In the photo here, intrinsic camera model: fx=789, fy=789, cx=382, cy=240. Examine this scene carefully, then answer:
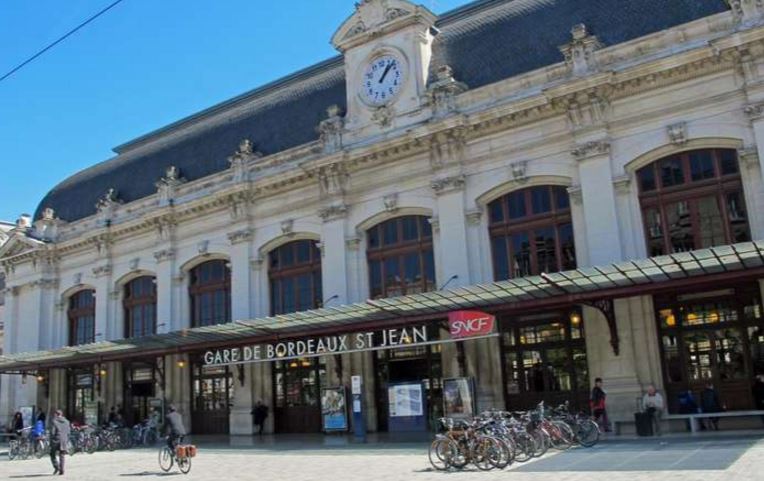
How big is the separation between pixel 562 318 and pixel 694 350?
4073 mm

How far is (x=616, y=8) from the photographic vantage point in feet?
87.1

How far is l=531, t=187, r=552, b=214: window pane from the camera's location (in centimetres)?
2617

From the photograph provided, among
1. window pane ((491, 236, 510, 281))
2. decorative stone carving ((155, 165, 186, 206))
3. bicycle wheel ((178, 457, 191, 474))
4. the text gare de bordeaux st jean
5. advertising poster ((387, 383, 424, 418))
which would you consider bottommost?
bicycle wheel ((178, 457, 191, 474))

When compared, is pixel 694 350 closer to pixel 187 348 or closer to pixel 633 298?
pixel 633 298

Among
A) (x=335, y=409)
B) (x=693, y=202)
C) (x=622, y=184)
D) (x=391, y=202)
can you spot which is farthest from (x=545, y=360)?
(x=391, y=202)

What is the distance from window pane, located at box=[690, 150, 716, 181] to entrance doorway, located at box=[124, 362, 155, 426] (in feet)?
81.8

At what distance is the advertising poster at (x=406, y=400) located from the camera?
81.3 ft

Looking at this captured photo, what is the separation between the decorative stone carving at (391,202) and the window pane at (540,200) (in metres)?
5.19

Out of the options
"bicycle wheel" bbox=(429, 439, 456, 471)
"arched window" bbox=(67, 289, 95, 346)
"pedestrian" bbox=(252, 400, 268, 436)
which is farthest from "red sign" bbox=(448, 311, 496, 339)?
"arched window" bbox=(67, 289, 95, 346)

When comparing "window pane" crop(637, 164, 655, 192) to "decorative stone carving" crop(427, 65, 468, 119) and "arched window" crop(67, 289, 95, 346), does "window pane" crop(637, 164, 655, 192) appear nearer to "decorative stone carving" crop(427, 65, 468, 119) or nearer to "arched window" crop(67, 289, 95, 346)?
"decorative stone carving" crop(427, 65, 468, 119)

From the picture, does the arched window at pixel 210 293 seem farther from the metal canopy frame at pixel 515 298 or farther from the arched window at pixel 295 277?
the metal canopy frame at pixel 515 298

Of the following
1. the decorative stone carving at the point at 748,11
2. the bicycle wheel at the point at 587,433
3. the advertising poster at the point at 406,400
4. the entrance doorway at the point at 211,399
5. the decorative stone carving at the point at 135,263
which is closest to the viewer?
the bicycle wheel at the point at 587,433

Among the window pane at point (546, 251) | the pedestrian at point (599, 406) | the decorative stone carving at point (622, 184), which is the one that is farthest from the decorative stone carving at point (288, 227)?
the pedestrian at point (599, 406)

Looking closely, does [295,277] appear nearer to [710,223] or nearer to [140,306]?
[140,306]
